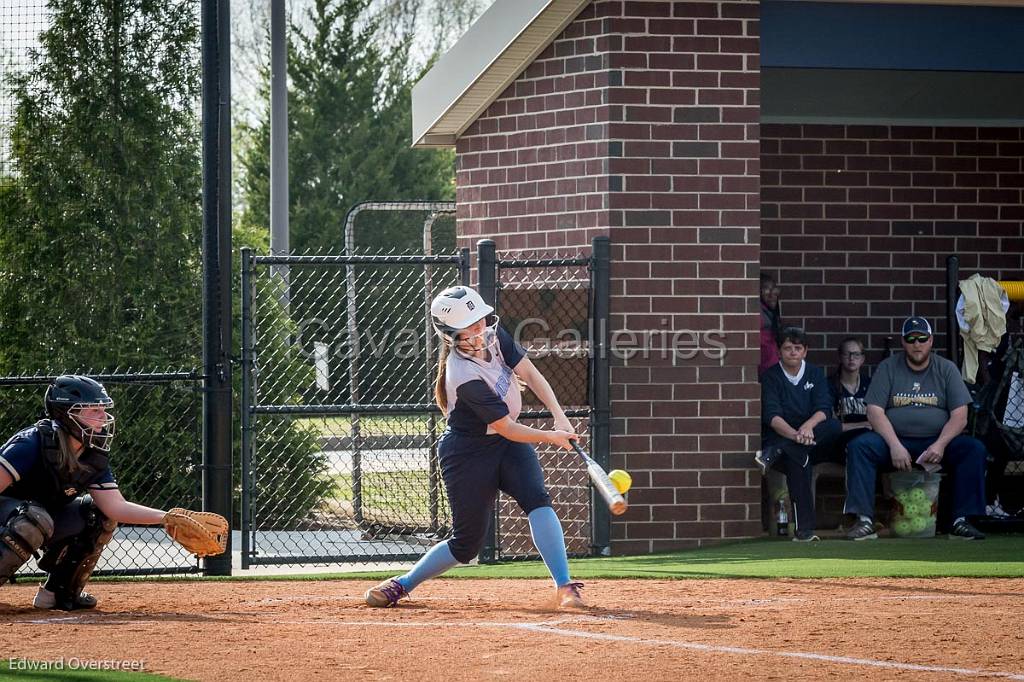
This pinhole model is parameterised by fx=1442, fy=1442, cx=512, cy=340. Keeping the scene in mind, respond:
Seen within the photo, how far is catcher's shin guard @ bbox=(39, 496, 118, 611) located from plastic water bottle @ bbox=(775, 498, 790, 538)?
5130 millimetres

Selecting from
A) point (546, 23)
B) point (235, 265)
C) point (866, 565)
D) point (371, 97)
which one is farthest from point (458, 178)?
point (371, 97)

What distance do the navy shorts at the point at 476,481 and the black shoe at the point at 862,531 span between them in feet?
12.4

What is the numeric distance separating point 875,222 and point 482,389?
6.37 m

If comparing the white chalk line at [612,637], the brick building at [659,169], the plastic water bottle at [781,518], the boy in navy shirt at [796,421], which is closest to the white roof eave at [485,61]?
the brick building at [659,169]

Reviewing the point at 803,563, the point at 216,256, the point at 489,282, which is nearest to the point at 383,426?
the point at 489,282

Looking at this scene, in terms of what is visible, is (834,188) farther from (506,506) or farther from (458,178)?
(506,506)

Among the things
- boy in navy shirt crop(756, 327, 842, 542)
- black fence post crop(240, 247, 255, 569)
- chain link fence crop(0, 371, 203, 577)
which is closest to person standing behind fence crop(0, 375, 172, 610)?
black fence post crop(240, 247, 255, 569)

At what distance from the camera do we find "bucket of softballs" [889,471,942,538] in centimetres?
1059

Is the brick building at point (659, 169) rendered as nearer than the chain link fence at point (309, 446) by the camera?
No

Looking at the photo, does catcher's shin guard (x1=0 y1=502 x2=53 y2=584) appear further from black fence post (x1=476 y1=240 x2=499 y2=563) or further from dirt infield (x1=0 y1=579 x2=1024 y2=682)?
black fence post (x1=476 y1=240 x2=499 y2=563)

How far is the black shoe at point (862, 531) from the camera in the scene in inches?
415

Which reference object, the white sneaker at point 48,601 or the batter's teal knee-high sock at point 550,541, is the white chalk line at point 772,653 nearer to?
the batter's teal knee-high sock at point 550,541

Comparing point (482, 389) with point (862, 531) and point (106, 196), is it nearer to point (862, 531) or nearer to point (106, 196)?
A: point (862, 531)

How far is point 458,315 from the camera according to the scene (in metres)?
7.37
